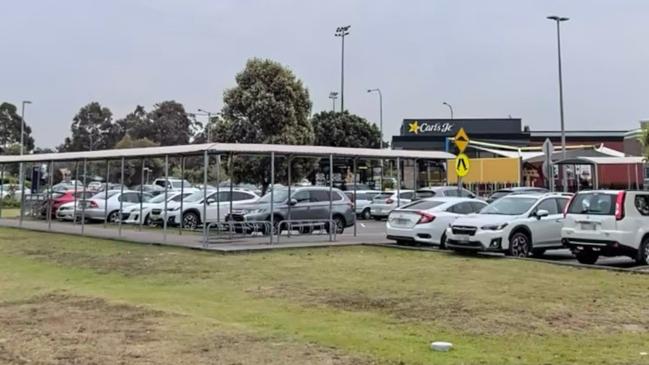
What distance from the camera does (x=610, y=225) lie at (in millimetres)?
15344

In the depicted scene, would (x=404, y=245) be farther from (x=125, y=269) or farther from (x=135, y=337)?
(x=135, y=337)

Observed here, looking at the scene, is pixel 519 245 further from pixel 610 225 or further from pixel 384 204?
pixel 384 204

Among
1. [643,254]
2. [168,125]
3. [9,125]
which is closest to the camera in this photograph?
[643,254]

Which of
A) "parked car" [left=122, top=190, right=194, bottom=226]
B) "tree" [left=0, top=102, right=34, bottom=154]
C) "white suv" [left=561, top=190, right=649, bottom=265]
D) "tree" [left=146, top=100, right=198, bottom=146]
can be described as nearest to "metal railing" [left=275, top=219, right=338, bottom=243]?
"parked car" [left=122, top=190, right=194, bottom=226]

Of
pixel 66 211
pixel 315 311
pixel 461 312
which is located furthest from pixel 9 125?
pixel 461 312

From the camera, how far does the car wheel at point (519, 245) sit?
56.6ft

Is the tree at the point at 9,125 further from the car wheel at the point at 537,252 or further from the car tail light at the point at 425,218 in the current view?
the car wheel at the point at 537,252

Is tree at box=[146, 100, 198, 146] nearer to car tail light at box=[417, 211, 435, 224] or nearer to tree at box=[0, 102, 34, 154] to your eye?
tree at box=[0, 102, 34, 154]

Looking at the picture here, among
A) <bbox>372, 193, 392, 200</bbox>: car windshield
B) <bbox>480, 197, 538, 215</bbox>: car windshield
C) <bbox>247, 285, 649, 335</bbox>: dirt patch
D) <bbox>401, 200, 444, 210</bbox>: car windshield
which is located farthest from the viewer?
<bbox>372, 193, 392, 200</bbox>: car windshield

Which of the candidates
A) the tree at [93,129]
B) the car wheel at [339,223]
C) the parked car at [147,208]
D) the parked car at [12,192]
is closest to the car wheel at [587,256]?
the car wheel at [339,223]

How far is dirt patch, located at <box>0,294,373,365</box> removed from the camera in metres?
7.10

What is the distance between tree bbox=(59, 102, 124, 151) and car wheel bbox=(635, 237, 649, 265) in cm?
10661

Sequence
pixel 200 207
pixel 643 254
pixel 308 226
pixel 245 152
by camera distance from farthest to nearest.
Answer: pixel 200 207
pixel 308 226
pixel 245 152
pixel 643 254

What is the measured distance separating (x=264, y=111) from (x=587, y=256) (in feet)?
77.1
